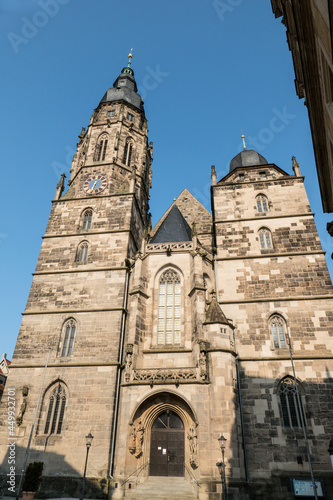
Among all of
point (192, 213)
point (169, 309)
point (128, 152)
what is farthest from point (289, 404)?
point (128, 152)

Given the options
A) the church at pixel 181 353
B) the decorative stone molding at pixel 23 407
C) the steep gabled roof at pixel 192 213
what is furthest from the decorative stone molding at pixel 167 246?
the decorative stone molding at pixel 23 407

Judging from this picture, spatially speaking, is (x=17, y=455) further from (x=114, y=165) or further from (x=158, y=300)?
(x=114, y=165)

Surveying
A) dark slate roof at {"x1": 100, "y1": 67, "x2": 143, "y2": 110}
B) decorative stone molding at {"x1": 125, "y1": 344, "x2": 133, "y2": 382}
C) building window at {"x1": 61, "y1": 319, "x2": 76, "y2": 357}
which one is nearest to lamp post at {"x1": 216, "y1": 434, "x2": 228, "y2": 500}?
decorative stone molding at {"x1": 125, "y1": 344, "x2": 133, "y2": 382}

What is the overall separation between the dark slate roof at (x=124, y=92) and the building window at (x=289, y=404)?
72.5 feet

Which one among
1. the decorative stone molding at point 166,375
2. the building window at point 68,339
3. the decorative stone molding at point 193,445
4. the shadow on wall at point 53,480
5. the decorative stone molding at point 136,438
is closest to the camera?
the decorative stone molding at point 193,445

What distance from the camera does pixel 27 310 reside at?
1712 centimetres

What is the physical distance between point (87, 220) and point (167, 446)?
12.2 m

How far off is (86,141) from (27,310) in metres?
13.0

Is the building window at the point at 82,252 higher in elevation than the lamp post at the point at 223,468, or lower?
higher

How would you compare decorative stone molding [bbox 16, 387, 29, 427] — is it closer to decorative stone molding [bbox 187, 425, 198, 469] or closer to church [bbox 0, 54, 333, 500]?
church [bbox 0, 54, 333, 500]

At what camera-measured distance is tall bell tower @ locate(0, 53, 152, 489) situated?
1380 centimetres

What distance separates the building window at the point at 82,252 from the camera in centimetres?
1864

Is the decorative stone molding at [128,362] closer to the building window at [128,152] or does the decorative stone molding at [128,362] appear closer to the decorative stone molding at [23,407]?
the decorative stone molding at [23,407]

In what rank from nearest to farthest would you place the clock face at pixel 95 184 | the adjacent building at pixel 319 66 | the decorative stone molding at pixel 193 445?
the adjacent building at pixel 319 66, the decorative stone molding at pixel 193 445, the clock face at pixel 95 184
